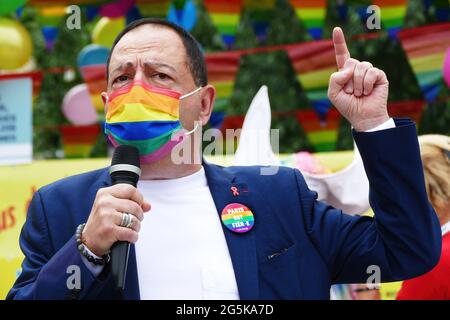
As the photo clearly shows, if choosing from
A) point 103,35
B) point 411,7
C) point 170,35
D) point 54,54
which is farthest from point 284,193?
point 54,54

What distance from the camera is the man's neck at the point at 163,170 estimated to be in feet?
10.5

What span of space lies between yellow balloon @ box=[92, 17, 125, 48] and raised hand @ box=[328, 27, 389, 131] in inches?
214

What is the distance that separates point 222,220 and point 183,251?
176 mm

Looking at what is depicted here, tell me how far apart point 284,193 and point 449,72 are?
4083 mm

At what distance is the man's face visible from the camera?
10.4 feet

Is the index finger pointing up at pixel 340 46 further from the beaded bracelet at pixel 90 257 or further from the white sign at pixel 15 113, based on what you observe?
the white sign at pixel 15 113

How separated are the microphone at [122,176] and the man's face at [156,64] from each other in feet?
1.12

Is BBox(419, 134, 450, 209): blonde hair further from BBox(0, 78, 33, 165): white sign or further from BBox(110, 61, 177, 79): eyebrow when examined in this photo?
BBox(0, 78, 33, 165): white sign

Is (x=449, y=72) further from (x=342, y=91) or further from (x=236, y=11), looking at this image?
(x=342, y=91)

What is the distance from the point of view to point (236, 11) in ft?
25.5

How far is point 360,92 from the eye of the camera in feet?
9.52

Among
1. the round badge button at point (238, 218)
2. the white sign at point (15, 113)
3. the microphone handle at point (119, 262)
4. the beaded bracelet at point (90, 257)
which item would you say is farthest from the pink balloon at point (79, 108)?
the microphone handle at point (119, 262)

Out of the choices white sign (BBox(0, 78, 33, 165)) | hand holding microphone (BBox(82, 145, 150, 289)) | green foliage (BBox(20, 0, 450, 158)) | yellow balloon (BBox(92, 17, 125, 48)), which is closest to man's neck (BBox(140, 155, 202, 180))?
hand holding microphone (BBox(82, 145, 150, 289))
